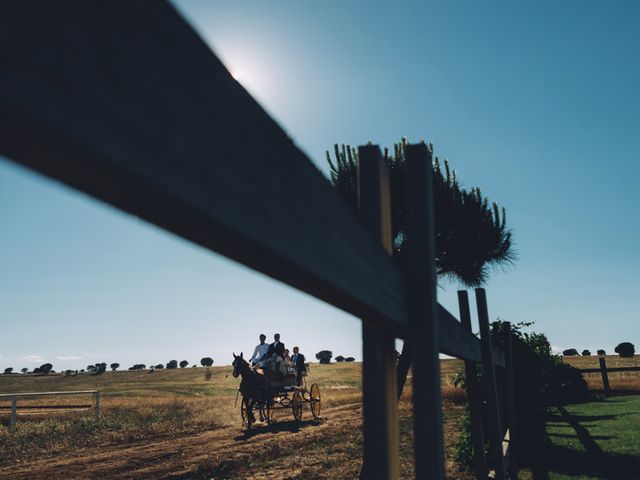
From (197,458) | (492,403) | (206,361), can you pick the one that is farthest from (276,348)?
(206,361)

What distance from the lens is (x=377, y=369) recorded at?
5.05 ft

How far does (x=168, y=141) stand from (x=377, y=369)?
113cm

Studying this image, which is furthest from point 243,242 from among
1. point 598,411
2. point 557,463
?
point 598,411

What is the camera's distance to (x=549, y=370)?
833cm

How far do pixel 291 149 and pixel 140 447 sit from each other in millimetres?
11571

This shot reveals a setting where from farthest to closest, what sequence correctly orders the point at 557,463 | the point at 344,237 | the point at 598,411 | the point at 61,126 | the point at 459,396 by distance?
the point at 459,396 < the point at 598,411 < the point at 557,463 < the point at 344,237 < the point at 61,126

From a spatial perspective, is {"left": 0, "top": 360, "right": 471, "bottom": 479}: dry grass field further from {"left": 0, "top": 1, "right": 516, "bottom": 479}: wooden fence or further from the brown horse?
{"left": 0, "top": 1, "right": 516, "bottom": 479}: wooden fence

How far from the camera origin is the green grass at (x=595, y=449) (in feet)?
20.6

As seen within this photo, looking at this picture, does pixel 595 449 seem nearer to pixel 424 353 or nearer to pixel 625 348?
pixel 424 353

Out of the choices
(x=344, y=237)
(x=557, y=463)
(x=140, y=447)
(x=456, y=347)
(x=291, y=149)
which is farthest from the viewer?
(x=140, y=447)

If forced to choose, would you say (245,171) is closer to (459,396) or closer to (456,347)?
(456,347)

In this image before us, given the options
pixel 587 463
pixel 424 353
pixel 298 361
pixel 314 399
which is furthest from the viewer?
pixel 298 361

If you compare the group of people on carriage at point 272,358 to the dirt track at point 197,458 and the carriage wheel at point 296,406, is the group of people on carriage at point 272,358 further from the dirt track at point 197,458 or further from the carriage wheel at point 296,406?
the dirt track at point 197,458

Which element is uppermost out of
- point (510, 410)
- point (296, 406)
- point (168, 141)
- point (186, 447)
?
point (168, 141)
